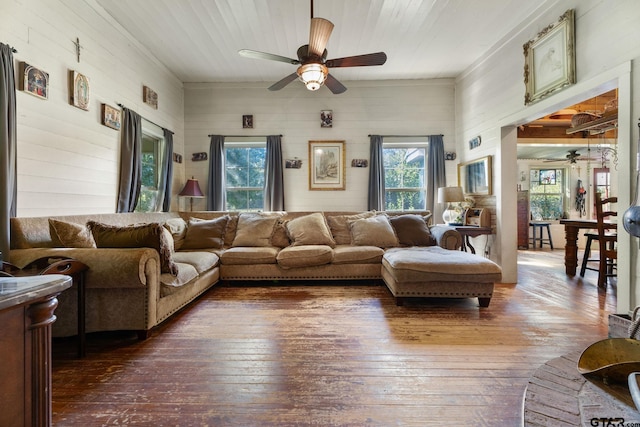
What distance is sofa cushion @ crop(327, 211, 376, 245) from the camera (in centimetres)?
396

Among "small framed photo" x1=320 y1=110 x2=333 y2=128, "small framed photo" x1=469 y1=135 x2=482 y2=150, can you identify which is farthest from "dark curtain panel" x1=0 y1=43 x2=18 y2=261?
"small framed photo" x1=469 y1=135 x2=482 y2=150

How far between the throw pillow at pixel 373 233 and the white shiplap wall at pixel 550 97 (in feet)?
4.73

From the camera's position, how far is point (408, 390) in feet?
4.88

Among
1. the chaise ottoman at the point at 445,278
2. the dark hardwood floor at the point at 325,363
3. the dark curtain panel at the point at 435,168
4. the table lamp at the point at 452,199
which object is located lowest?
the dark hardwood floor at the point at 325,363

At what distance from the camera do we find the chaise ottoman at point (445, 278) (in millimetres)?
2619

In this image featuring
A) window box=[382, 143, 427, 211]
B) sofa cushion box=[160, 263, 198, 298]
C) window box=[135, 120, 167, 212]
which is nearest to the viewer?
sofa cushion box=[160, 263, 198, 298]

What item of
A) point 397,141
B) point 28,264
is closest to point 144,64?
point 28,264

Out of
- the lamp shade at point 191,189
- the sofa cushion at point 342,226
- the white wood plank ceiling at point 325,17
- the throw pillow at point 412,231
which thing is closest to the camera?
the white wood plank ceiling at point 325,17

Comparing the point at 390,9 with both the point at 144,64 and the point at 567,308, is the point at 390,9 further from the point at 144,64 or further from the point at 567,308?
the point at 567,308

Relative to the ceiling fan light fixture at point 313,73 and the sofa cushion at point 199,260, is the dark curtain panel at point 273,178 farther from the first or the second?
the ceiling fan light fixture at point 313,73

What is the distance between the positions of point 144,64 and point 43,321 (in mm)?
4067

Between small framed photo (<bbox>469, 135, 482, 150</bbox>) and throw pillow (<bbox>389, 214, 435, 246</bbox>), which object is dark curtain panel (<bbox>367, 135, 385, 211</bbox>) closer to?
throw pillow (<bbox>389, 214, 435, 246</bbox>)

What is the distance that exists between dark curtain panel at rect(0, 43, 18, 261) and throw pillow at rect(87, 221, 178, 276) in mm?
452

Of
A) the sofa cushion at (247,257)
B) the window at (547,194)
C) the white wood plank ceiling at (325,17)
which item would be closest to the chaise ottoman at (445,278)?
the sofa cushion at (247,257)
